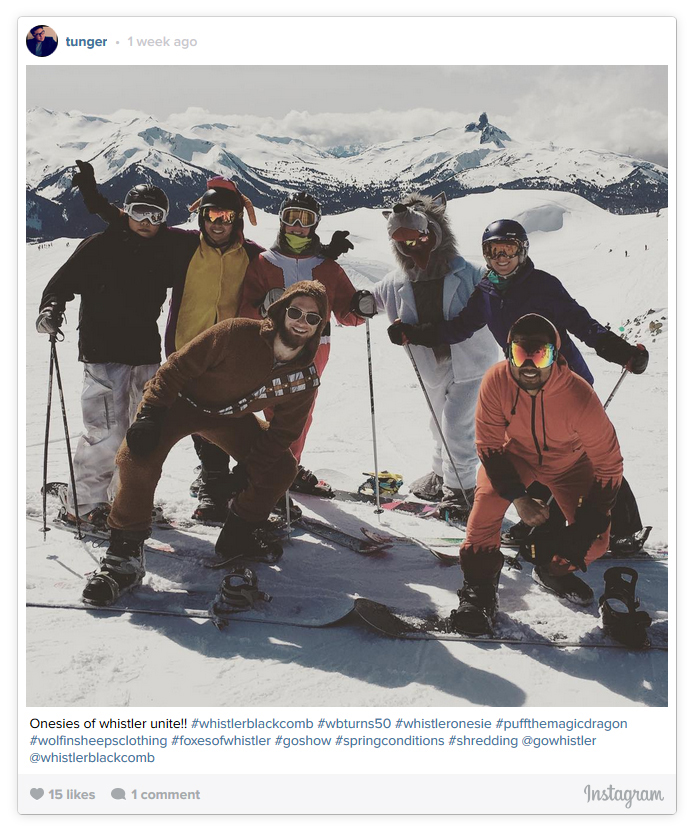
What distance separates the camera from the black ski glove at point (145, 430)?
9.64ft

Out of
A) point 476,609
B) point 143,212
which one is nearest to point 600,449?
point 476,609

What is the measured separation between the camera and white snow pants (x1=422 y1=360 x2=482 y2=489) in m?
4.28

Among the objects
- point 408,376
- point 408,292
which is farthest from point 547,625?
point 408,376

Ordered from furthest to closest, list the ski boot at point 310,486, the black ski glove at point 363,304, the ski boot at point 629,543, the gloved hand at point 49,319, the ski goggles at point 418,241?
the ski boot at point 310,486 → the ski goggles at point 418,241 → the black ski glove at point 363,304 → the ski boot at point 629,543 → the gloved hand at point 49,319

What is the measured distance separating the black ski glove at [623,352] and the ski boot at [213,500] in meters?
2.21

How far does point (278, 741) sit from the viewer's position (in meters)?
2.45

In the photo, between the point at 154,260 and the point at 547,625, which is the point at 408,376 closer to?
the point at 154,260

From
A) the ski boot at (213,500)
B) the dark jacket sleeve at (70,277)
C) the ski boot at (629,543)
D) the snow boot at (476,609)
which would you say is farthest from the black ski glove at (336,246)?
the ski boot at (629,543)

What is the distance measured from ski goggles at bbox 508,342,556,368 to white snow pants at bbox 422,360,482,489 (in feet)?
4.88

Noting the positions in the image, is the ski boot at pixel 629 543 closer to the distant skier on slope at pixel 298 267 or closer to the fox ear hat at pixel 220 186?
the distant skier on slope at pixel 298 267

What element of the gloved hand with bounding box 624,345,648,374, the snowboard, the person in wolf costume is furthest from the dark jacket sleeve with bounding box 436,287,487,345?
the snowboard

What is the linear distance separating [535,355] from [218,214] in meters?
1.94

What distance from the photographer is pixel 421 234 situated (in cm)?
404
